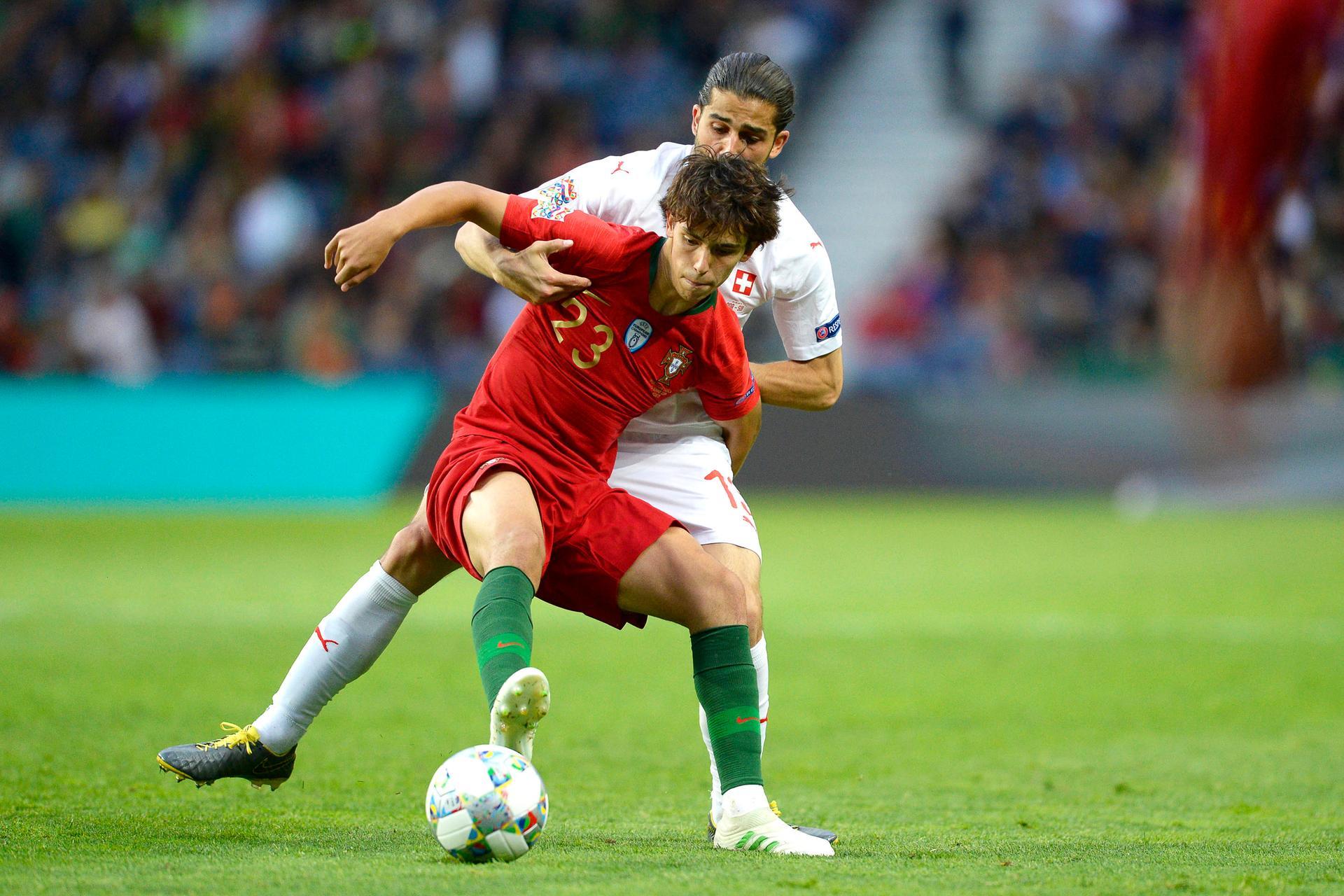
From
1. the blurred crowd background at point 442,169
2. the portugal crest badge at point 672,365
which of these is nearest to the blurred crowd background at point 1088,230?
the blurred crowd background at point 442,169

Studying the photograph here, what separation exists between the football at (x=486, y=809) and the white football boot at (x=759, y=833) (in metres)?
0.50

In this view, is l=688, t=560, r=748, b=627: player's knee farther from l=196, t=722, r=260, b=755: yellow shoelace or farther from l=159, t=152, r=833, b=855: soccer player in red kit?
l=196, t=722, r=260, b=755: yellow shoelace

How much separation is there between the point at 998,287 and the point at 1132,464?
2.57 m

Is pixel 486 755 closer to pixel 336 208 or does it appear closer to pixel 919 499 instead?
pixel 919 499

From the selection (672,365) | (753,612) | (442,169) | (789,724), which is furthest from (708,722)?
(442,169)

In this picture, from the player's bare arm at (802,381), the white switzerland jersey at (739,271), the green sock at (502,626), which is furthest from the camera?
the player's bare arm at (802,381)

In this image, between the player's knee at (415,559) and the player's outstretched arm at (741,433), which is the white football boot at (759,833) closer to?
the player's knee at (415,559)

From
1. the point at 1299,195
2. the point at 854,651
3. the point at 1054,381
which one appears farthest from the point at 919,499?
the point at 854,651

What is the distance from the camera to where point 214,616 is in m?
8.27

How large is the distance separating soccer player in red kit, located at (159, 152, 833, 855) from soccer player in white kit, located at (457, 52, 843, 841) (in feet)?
0.70

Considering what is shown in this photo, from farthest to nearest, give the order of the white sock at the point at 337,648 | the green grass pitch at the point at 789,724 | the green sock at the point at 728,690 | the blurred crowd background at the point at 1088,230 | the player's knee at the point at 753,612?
the blurred crowd background at the point at 1088,230
the white sock at the point at 337,648
the player's knee at the point at 753,612
the green sock at the point at 728,690
the green grass pitch at the point at 789,724

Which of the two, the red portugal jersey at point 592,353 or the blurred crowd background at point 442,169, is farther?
the blurred crowd background at point 442,169

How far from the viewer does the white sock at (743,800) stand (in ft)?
12.0

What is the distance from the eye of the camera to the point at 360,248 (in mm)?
3568
